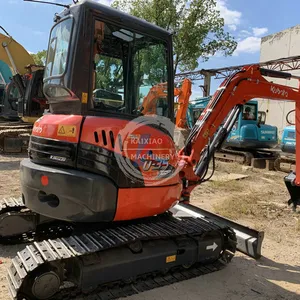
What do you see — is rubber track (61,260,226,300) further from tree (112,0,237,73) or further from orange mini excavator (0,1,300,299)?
tree (112,0,237,73)

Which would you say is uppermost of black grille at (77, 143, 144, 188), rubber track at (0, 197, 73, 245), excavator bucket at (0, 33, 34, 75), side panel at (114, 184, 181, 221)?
excavator bucket at (0, 33, 34, 75)

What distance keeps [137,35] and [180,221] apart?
206 centimetres

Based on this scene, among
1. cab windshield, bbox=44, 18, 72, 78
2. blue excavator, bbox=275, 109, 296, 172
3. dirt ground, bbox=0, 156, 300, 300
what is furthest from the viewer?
blue excavator, bbox=275, 109, 296, 172

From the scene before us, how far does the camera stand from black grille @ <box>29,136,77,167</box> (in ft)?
10.5

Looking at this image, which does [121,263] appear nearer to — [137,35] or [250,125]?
[137,35]

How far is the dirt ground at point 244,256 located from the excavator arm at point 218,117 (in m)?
1.28

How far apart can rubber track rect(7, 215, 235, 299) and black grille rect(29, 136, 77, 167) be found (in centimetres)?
72

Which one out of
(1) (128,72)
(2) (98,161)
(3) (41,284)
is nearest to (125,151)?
(2) (98,161)

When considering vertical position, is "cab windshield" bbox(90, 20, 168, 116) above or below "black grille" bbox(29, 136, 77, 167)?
above

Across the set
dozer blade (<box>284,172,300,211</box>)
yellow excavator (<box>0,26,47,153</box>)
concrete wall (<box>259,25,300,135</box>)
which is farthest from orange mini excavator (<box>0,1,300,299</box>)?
concrete wall (<box>259,25,300,135</box>)

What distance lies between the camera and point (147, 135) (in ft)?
11.3

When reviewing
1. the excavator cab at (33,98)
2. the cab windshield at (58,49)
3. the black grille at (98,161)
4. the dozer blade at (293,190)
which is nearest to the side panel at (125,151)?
the black grille at (98,161)

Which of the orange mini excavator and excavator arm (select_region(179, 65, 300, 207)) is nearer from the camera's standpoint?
the orange mini excavator

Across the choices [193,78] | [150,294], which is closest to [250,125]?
[150,294]
